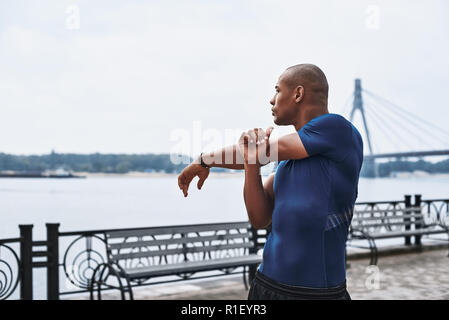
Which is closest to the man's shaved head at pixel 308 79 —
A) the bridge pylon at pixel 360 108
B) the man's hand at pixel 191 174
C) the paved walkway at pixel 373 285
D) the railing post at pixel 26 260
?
the man's hand at pixel 191 174

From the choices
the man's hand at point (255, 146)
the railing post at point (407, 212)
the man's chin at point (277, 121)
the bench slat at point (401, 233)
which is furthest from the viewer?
the railing post at point (407, 212)

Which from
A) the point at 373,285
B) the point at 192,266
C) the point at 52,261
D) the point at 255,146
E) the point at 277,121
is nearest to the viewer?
the point at 255,146

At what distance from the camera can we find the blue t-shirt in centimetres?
105

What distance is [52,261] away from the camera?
176 inches

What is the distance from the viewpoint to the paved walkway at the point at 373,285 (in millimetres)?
5262

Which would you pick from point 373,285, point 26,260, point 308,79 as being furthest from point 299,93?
point 373,285

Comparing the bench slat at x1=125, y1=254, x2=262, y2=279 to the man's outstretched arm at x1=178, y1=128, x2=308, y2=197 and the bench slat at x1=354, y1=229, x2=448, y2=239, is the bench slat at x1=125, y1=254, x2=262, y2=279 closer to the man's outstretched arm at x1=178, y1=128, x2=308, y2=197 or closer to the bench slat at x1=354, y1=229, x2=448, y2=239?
the bench slat at x1=354, y1=229, x2=448, y2=239

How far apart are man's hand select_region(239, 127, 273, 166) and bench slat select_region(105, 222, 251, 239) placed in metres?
3.95

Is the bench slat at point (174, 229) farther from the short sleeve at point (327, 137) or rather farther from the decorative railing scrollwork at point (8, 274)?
the short sleeve at point (327, 137)

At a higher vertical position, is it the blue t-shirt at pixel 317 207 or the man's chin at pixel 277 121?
the man's chin at pixel 277 121

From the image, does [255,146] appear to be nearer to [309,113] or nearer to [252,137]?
[252,137]

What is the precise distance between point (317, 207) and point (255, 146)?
0.18 metres

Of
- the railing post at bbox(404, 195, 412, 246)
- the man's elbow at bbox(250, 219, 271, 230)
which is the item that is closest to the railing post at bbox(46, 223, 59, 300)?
the man's elbow at bbox(250, 219, 271, 230)

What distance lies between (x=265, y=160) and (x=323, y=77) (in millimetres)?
225
